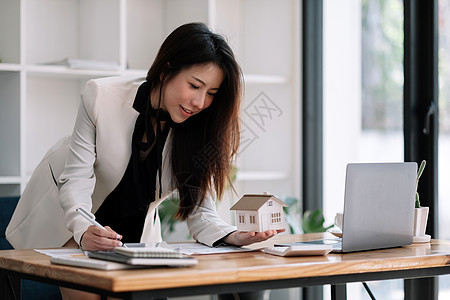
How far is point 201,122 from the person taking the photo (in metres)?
2.15

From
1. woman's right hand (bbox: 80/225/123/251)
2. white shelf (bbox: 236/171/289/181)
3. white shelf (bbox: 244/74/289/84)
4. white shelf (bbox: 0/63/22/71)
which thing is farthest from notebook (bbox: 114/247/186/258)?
white shelf (bbox: 244/74/289/84)

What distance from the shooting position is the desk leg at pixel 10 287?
66.7 inches

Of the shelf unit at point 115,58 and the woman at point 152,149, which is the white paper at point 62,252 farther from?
the shelf unit at point 115,58

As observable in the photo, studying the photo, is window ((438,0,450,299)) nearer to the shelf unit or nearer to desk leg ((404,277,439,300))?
desk leg ((404,277,439,300))

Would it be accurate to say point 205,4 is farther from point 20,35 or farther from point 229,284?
point 229,284

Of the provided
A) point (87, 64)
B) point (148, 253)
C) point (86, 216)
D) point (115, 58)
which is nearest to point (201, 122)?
point (86, 216)

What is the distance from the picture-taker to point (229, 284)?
138 centimetres

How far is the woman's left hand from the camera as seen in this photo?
1780 mm

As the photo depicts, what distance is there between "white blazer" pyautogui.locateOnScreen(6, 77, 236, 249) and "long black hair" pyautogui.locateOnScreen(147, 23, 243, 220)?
0.04 m

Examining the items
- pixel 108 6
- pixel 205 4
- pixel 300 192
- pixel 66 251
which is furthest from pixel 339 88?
pixel 66 251

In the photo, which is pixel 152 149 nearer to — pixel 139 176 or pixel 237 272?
pixel 139 176

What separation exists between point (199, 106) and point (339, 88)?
73.3 inches

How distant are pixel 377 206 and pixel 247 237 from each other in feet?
1.13

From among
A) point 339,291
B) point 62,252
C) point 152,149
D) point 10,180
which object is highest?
point 152,149
